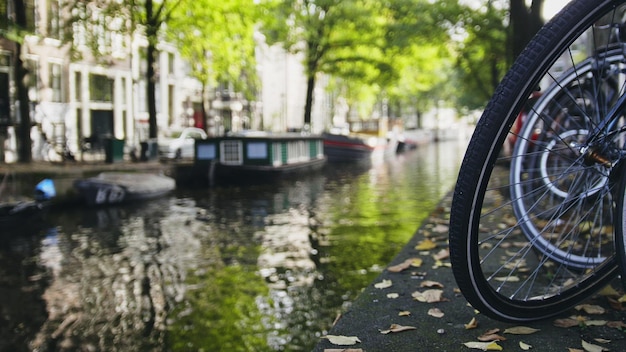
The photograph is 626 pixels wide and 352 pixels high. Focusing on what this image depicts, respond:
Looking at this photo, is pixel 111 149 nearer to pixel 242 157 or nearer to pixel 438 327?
pixel 242 157

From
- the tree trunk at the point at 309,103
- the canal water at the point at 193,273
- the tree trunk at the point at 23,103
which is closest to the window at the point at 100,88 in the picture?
the tree trunk at the point at 309,103

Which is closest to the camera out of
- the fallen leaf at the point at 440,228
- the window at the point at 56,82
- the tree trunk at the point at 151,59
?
the fallen leaf at the point at 440,228

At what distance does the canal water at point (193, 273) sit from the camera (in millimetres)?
4918

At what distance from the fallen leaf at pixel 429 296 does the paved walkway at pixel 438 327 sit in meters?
0.03

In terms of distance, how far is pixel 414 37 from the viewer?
945 inches

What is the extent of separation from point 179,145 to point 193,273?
19.6 meters

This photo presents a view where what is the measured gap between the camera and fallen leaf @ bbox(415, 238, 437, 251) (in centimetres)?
467

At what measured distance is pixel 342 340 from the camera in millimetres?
2479

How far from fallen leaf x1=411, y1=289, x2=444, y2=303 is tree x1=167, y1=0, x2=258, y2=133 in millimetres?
18046

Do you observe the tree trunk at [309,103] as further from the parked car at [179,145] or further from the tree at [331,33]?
the parked car at [179,145]

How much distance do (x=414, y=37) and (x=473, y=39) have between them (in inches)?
92.5

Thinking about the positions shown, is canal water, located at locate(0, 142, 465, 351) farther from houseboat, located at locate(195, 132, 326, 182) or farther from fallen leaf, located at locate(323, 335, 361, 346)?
houseboat, located at locate(195, 132, 326, 182)

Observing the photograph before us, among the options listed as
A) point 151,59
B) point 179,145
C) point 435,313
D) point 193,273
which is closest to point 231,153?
point 151,59

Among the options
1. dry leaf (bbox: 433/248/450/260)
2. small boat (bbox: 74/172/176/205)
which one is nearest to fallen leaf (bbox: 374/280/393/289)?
dry leaf (bbox: 433/248/450/260)
